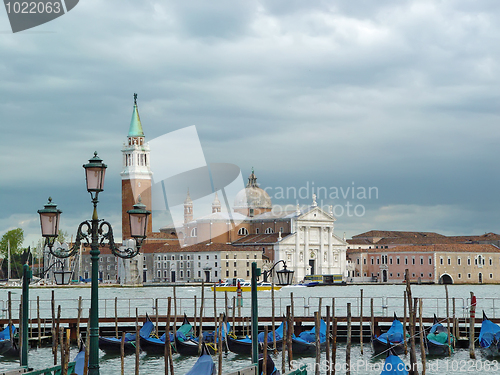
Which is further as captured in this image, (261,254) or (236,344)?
(261,254)

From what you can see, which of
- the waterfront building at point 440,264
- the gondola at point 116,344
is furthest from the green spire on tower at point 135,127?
the gondola at point 116,344

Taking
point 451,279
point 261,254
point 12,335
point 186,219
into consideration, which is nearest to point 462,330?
point 12,335

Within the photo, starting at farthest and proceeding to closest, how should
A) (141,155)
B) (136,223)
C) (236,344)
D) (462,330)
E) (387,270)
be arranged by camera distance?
1. (387,270)
2. (141,155)
3. (462,330)
4. (236,344)
5. (136,223)

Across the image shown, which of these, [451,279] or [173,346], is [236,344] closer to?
[173,346]

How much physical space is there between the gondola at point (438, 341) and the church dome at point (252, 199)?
45.6 metres

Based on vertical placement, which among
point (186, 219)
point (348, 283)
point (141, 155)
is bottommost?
point (348, 283)

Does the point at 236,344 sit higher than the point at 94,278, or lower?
lower

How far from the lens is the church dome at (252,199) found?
6028cm

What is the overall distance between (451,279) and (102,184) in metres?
53.7

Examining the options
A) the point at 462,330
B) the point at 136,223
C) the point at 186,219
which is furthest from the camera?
the point at 186,219

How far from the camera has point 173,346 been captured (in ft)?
46.8

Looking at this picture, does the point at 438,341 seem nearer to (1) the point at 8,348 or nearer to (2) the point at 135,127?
(1) the point at 8,348

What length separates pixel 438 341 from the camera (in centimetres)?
1430

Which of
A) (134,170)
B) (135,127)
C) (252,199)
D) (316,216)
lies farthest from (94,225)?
(252,199)
